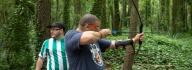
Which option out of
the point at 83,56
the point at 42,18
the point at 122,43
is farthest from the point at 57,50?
the point at 42,18

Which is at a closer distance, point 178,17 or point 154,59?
point 154,59

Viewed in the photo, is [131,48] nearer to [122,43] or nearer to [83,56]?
[122,43]

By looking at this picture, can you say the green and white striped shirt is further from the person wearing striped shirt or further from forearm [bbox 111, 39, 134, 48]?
forearm [bbox 111, 39, 134, 48]

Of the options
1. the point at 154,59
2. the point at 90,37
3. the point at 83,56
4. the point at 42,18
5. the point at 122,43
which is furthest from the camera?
the point at 154,59

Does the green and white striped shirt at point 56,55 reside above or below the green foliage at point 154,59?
above

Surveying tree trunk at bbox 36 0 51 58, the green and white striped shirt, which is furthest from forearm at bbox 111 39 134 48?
tree trunk at bbox 36 0 51 58

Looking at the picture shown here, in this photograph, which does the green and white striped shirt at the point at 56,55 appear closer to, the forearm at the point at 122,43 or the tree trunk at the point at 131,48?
the forearm at the point at 122,43

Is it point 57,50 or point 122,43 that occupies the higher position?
point 122,43

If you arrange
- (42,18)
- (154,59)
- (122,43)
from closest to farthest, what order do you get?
(122,43) < (42,18) < (154,59)

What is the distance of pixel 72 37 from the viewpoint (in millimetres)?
4965

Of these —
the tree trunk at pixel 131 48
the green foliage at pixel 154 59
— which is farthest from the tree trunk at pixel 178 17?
the tree trunk at pixel 131 48

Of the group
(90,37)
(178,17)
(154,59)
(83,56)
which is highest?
(90,37)

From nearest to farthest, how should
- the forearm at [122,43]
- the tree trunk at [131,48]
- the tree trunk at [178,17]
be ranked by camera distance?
the forearm at [122,43] → the tree trunk at [131,48] → the tree trunk at [178,17]

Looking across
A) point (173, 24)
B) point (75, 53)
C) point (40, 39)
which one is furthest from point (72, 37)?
point (173, 24)
